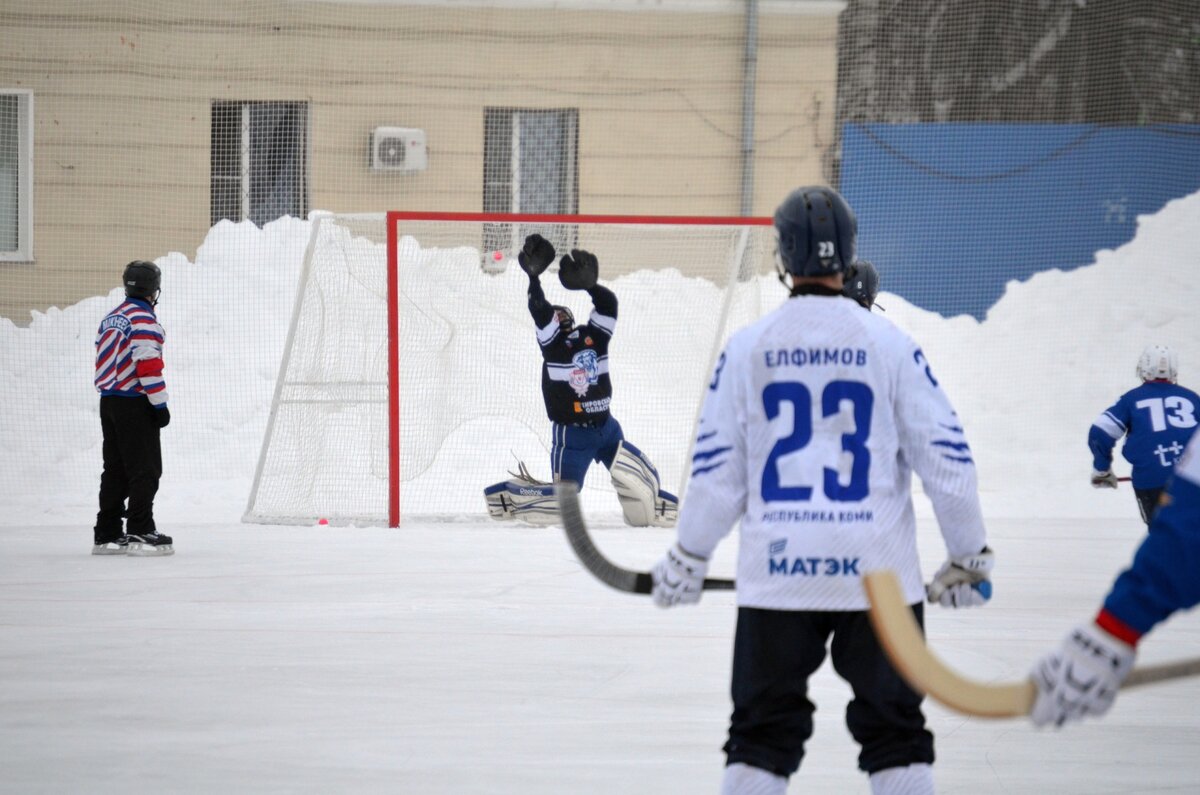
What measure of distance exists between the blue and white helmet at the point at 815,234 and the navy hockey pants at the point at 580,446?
552cm

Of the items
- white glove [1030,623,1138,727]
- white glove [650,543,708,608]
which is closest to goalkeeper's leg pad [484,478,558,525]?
white glove [650,543,708,608]

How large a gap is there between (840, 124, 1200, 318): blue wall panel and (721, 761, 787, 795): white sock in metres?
10.1

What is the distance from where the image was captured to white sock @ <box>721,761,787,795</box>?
2.63m

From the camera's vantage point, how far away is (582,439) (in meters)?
8.38

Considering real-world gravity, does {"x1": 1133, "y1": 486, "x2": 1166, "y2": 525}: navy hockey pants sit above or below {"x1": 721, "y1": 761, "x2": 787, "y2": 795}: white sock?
below

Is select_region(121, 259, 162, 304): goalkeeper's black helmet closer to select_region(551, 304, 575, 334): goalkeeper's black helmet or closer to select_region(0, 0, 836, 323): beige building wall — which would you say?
select_region(551, 304, 575, 334): goalkeeper's black helmet

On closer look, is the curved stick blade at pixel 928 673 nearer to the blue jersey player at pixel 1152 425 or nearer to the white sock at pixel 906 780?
→ the white sock at pixel 906 780

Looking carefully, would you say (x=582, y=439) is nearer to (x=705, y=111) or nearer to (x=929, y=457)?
(x=705, y=111)

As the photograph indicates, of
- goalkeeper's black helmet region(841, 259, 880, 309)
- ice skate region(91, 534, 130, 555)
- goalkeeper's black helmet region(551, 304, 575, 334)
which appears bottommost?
ice skate region(91, 534, 130, 555)

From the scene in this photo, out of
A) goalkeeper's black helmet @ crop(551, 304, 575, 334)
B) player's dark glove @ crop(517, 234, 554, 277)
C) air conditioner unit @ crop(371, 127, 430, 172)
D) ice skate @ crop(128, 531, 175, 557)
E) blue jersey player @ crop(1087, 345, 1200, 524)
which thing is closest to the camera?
blue jersey player @ crop(1087, 345, 1200, 524)

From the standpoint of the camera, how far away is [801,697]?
2697 mm

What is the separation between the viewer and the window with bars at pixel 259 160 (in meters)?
11.9

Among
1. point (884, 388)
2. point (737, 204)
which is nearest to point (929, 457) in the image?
point (884, 388)

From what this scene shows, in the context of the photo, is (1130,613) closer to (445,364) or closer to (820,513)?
(820,513)
